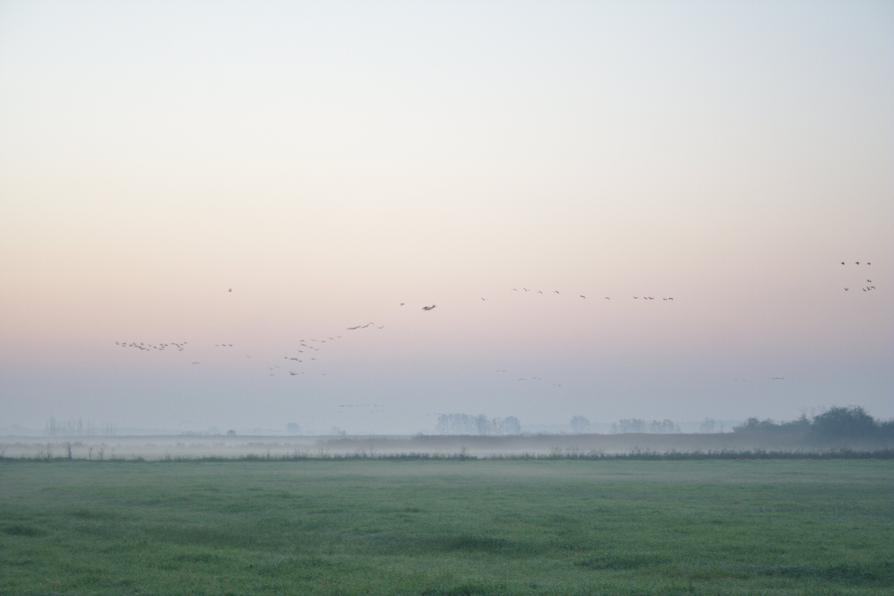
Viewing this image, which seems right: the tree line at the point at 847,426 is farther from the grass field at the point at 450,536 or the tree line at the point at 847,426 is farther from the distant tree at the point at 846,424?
the grass field at the point at 450,536

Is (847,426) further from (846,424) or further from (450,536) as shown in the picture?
(450,536)

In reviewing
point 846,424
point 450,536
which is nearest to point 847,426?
point 846,424

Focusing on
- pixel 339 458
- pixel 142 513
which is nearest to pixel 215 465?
pixel 339 458

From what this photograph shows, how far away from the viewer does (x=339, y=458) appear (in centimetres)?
7881

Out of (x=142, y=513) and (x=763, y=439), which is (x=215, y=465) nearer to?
(x=142, y=513)

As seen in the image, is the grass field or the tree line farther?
the tree line

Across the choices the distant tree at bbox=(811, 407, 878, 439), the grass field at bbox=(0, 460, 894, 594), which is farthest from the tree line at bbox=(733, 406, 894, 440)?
the grass field at bbox=(0, 460, 894, 594)

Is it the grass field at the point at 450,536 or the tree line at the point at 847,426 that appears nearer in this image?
the grass field at the point at 450,536

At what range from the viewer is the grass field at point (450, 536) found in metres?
19.9

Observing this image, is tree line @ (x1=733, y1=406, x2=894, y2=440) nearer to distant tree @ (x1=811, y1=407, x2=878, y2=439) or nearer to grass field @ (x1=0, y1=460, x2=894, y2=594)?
distant tree @ (x1=811, y1=407, x2=878, y2=439)

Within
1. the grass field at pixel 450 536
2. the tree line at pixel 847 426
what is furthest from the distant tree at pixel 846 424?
the grass field at pixel 450 536

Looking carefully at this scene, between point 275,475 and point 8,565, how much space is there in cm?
3334

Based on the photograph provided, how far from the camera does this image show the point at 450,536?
1033 inches

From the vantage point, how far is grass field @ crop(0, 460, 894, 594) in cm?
1994
